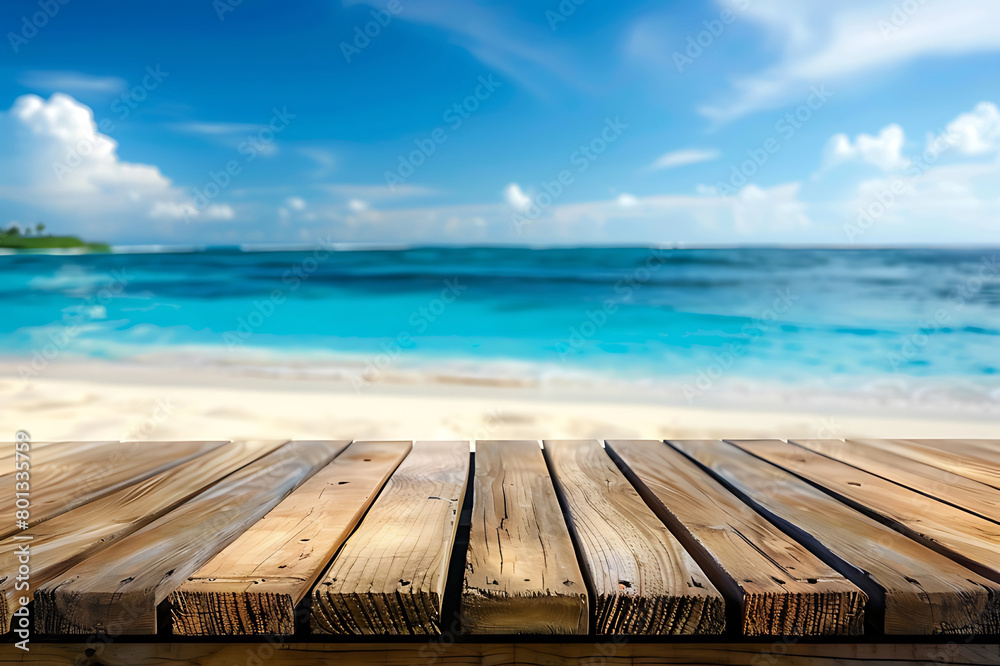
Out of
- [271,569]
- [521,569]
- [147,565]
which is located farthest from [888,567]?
[147,565]

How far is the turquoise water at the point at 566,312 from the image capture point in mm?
7098

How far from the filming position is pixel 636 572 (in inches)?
35.4

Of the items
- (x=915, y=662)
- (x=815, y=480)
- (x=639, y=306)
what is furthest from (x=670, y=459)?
(x=639, y=306)

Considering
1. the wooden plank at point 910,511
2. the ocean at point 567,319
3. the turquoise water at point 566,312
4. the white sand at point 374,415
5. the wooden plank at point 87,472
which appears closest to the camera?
the wooden plank at point 910,511

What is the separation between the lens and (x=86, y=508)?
1.24 metres

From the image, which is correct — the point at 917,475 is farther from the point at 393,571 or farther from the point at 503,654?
the point at 393,571

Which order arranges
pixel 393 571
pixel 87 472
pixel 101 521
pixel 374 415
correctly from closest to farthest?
pixel 393 571
pixel 101 521
pixel 87 472
pixel 374 415

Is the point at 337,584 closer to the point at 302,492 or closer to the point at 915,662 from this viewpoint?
the point at 302,492

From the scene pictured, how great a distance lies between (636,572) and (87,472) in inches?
57.0

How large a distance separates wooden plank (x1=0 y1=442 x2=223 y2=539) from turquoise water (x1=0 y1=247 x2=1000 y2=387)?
4.97 m

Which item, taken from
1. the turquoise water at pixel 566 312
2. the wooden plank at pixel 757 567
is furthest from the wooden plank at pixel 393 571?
the turquoise water at pixel 566 312

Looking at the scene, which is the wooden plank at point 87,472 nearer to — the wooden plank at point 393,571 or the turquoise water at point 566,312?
the wooden plank at point 393,571

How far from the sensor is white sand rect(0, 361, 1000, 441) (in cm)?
401

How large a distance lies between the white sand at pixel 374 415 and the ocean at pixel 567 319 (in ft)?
2.28
